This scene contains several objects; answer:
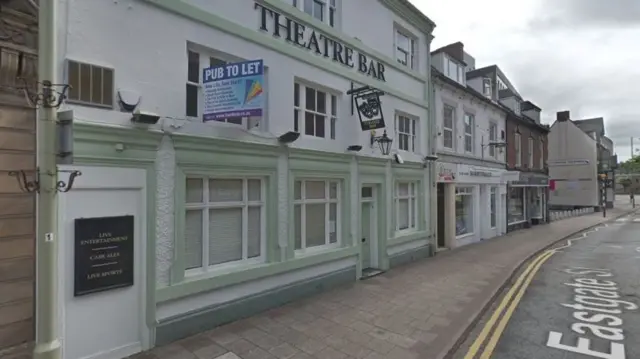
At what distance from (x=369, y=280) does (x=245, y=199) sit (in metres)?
4.65

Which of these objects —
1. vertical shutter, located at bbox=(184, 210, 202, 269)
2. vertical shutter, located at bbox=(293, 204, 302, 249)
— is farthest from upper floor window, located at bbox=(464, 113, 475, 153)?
vertical shutter, located at bbox=(184, 210, 202, 269)

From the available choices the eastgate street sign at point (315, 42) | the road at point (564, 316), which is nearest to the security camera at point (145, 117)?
the eastgate street sign at point (315, 42)

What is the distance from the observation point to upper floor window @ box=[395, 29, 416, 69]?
1269 cm

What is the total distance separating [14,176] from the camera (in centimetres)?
477

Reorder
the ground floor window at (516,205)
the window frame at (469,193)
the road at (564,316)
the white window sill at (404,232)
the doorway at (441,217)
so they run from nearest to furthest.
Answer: the road at (564,316) → the white window sill at (404,232) → the doorway at (441,217) → the window frame at (469,193) → the ground floor window at (516,205)

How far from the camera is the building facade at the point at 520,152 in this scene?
21000 millimetres

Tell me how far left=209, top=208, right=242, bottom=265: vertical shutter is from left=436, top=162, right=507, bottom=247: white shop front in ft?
32.2

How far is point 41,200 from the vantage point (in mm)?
3486

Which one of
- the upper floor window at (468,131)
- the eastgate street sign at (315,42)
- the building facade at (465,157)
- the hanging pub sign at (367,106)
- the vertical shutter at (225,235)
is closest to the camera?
the vertical shutter at (225,235)

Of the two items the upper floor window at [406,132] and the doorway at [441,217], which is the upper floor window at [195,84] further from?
the doorway at [441,217]

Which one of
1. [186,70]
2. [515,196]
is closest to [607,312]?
[186,70]

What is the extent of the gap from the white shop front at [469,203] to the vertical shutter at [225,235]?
982 centimetres

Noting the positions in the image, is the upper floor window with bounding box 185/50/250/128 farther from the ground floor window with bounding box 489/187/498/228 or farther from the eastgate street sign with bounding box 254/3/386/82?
the ground floor window with bounding box 489/187/498/228

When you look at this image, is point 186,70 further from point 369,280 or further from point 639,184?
point 639,184
